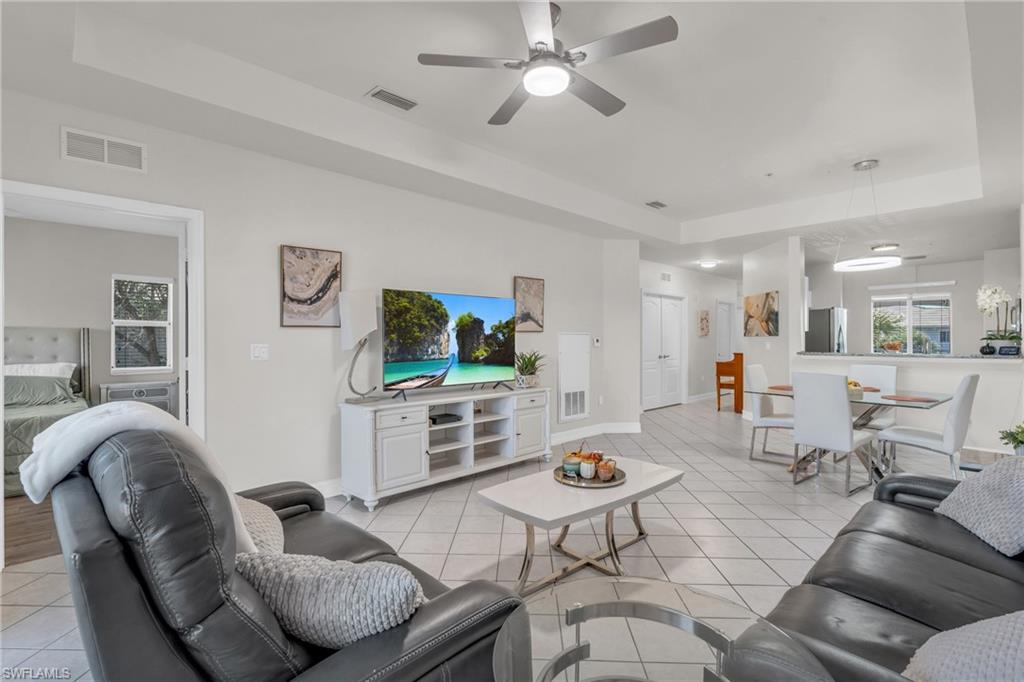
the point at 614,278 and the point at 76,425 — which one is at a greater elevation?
the point at 614,278

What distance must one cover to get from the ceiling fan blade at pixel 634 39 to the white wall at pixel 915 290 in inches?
307

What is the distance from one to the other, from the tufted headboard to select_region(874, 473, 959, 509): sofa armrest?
683 centimetres

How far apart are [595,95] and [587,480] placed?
201 cm

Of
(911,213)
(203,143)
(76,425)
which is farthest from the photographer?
(911,213)

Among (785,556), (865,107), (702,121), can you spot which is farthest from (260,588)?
(865,107)

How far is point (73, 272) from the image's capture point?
5.02 m

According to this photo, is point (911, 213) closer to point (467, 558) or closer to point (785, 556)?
point (785, 556)

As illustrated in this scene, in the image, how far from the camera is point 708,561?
254 centimetres

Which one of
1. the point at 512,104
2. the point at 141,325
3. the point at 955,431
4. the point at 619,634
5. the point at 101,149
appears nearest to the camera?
the point at 619,634

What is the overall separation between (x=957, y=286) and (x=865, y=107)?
7.42 m

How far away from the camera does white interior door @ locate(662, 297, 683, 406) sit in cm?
810

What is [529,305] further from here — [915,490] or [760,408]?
[915,490]

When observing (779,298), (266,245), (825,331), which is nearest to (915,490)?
(266,245)

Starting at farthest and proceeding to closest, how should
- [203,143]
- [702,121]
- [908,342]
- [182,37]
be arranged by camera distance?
[908,342]
[702,121]
[203,143]
[182,37]
